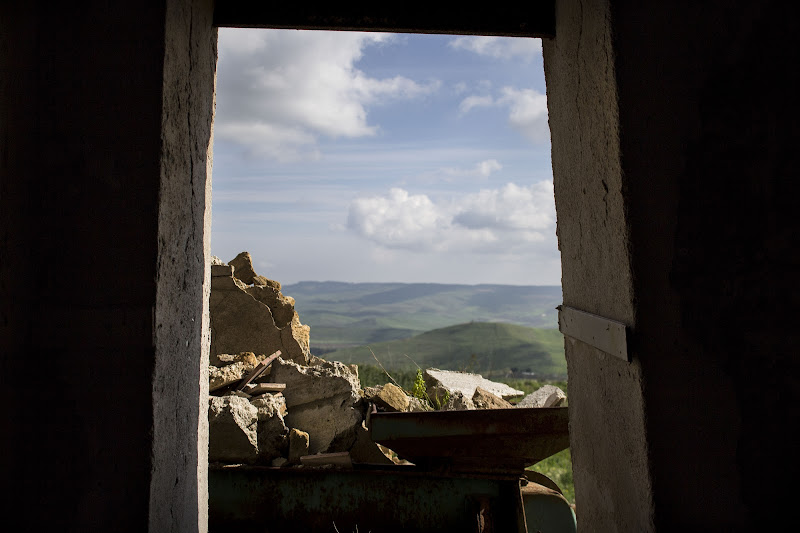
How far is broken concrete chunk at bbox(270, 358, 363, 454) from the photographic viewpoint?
3.86 metres

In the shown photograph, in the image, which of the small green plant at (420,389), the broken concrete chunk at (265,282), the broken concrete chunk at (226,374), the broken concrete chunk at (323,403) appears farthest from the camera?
the broken concrete chunk at (265,282)

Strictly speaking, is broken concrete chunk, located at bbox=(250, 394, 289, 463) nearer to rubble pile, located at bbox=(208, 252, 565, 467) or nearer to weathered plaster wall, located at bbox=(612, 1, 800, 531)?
rubble pile, located at bbox=(208, 252, 565, 467)

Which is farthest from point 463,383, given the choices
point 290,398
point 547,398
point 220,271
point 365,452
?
point 220,271

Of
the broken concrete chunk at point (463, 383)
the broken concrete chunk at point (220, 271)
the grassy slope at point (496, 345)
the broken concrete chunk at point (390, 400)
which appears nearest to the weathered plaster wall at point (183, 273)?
the broken concrete chunk at point (390, 400)

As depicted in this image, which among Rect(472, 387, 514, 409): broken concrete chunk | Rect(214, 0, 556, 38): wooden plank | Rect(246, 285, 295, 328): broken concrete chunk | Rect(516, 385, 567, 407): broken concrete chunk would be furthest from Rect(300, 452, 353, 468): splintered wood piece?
Rect(214, 0, 556, 38): wooden plank

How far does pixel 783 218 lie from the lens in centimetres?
185

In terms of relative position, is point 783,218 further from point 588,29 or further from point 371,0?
point 371,0

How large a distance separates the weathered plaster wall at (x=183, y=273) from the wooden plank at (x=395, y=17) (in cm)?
17

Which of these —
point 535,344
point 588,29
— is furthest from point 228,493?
point 535,344

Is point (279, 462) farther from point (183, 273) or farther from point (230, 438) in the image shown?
point (183, 273)

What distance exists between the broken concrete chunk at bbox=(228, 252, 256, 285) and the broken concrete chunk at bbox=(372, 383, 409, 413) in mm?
2500

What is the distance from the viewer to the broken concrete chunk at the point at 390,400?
413 cm

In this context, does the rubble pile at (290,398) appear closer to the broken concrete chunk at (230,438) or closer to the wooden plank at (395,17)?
the broken concrete chunk at (230,438)

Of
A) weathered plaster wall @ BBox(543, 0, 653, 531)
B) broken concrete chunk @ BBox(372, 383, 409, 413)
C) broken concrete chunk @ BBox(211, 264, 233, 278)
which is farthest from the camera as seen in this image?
broken concrete chunk @ BBox(211, 264, 233, 278)
